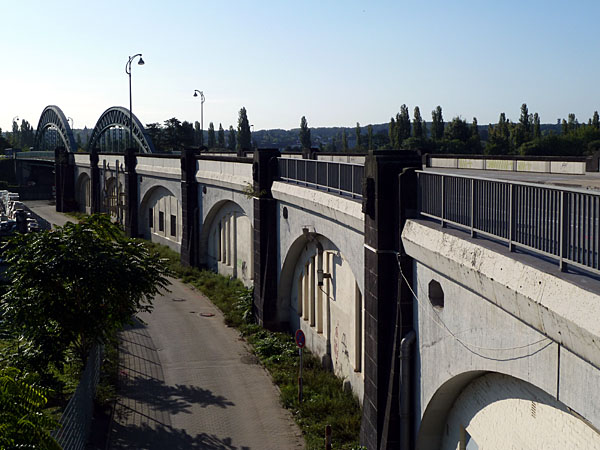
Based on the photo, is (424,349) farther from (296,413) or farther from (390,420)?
(296,413)

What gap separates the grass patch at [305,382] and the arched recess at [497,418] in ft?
7.95

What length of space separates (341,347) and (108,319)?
18.6 ft

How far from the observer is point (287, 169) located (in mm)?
20859

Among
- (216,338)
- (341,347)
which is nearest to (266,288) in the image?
(216,338)

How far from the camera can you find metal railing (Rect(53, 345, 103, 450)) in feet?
35.2

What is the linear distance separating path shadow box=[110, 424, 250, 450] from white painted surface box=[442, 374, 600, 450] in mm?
5262

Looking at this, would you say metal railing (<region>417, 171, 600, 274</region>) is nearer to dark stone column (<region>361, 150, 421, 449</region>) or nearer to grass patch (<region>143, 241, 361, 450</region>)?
dark stone column (<region>361, 150, 421, 449</region>)

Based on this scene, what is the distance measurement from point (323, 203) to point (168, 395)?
6.09m

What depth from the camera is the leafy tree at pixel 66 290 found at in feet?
48.2

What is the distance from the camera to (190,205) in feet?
103

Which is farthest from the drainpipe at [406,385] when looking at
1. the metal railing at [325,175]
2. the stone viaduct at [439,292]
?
the metal railing at [325,175]

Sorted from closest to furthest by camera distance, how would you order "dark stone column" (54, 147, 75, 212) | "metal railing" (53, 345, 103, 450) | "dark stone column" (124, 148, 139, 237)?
"metal railing" (53, 345, 103, 450)
"dark stone column" (124, 148, 139, 237)
"dark stone column" (54, 147, 75, 212)

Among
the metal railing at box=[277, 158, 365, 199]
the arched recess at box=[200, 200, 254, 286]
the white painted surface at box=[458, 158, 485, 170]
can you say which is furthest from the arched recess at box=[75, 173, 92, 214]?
the metal railing at box=[277, 158, 365, 199]

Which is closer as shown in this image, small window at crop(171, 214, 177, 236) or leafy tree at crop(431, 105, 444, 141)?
small window at crop(171, 214, 177, 236)
